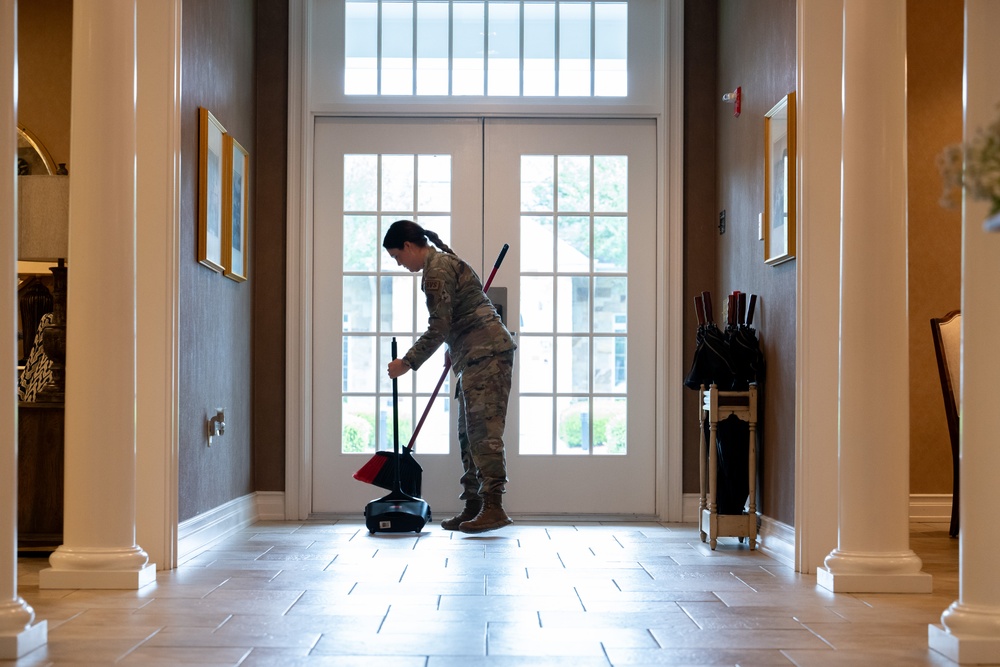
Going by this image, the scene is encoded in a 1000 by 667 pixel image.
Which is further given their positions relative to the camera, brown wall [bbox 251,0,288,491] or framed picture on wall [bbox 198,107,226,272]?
brown wall [bbox 251,0,288,491]

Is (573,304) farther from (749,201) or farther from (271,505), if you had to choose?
(271,505)

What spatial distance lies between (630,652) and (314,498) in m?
3.12

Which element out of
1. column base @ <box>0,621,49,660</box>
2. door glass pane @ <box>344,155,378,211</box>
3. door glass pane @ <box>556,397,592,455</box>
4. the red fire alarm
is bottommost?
column base @ <box>0,621,49,660</box>

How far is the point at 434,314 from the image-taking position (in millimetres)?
4742

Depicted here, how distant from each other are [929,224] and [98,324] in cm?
378

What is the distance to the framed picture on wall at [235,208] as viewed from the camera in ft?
15.4

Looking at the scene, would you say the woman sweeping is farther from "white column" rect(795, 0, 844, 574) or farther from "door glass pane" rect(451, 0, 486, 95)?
"white column" rect(795, 0, 844, 574)

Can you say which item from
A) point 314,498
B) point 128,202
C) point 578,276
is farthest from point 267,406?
point 128,202

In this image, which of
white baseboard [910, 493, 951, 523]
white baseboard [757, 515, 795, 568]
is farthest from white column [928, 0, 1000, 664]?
white baseboard [910, 493, 951, 523]

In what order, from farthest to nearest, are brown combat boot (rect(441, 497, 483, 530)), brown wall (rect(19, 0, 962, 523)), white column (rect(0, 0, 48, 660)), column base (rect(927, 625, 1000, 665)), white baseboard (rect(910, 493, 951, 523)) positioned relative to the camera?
white baseboard (rect(910, 493, 951, 523)), brown combat boot (rect(441, 497, 483, 530)), brown wall (rect(19, 0, 962, 523)), white column (rect(0, 0, 48, 660)), column base (rect(927, 625, 1000, 665))

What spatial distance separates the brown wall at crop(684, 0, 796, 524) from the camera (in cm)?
414

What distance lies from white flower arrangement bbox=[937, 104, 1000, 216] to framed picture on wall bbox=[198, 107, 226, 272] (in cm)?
321

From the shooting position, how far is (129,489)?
11.4 feet

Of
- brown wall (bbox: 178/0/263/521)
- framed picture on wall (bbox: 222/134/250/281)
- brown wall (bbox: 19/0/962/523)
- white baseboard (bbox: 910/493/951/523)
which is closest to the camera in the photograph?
brown wall (bbox: 178/0/263/521)
